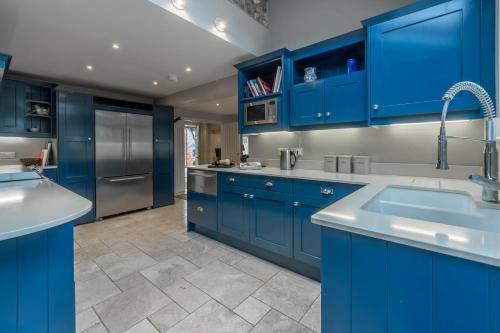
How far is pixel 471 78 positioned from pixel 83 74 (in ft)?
15.4

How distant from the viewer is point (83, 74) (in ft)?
11.8

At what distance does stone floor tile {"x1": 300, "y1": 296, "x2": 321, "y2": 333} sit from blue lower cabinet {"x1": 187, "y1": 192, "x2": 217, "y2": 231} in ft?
4.99

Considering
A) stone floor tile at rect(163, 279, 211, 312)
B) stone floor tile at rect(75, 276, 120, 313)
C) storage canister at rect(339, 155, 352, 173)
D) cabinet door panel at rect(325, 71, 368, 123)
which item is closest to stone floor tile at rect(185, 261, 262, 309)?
stone floor tile at rect(163, 279, 211, 312)

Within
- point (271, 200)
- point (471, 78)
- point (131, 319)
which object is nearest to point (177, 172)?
point (271, 200)

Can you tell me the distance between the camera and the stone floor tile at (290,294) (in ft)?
5.55

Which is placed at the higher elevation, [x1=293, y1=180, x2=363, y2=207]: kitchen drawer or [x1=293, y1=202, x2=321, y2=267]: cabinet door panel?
[x1=293, y1=180, x2=363, y2=207]: kitchen drawer

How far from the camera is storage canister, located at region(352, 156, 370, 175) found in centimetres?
219

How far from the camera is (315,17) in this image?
2711 millimetres

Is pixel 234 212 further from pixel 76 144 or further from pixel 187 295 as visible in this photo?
pixel 76 144

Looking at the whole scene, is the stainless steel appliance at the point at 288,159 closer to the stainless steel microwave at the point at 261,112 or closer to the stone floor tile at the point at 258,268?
the stainless steel microwave at the point at 261,112

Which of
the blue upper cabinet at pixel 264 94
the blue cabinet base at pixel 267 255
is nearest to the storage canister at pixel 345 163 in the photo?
the blue upper cabinet at pixel 264 94

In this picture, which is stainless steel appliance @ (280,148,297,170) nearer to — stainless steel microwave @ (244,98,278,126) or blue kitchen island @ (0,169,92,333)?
stainless steel microwave @ (244,98,278,126)

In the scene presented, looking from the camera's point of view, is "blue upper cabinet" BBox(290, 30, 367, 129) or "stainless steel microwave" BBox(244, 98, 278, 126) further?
"stainless steel microwave" BBox(244, 98, 278, 126)

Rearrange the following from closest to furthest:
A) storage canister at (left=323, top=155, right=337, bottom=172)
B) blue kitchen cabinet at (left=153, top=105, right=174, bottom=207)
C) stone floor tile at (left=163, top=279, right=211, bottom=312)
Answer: stone floor tile at (left=163, top=279, right=211, bottom=312) → storage canister at (left=323, top=155, right=337, bottom=172) → blue kitchen cabinet at (left=153, top=105, right=174, bottom=207)
